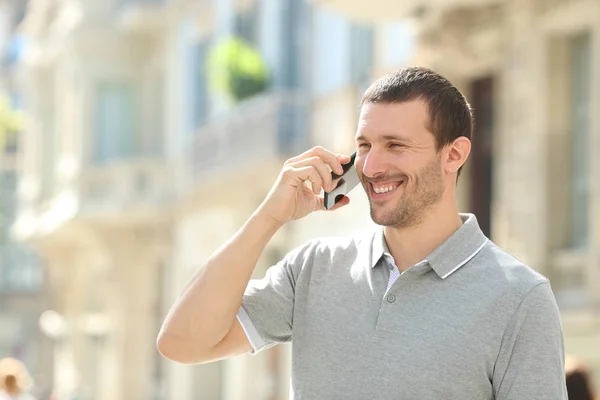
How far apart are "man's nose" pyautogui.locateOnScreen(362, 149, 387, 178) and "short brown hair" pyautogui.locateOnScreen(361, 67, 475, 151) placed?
127 millimetres

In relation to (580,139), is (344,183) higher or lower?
higher

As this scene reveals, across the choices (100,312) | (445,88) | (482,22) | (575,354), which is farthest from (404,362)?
(100,312)

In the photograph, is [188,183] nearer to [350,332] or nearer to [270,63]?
[270,63]

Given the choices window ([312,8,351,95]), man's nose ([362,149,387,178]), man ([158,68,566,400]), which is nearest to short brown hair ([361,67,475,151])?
man ([158,68,566,400])

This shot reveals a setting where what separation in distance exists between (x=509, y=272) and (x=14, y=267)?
50718 millimetres

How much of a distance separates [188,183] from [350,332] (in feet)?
69.8

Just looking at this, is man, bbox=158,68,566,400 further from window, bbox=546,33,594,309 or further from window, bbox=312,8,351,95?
window, bbox=312,8,351,95

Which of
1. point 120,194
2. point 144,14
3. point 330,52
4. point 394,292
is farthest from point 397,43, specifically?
point 394,292

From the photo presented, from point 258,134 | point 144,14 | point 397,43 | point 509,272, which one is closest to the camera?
point 509,272

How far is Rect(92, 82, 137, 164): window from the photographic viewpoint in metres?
29.6

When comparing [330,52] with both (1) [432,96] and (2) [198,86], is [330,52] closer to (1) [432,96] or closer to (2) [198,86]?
(2) [198,86]

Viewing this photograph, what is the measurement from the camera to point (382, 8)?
52.5ft

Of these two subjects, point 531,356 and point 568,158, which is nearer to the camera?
point 531,356

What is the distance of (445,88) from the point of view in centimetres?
363
